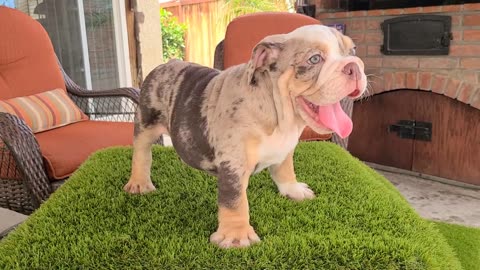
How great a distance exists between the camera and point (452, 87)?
2814 millimetres

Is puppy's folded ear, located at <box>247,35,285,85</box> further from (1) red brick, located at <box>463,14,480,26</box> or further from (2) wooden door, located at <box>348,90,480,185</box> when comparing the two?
(2) wooden door, located at <box>348,90,480,185</box>

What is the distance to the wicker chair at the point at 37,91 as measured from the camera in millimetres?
1637

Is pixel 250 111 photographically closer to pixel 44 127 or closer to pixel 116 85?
pixel 44 127

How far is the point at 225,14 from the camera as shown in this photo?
229 inches

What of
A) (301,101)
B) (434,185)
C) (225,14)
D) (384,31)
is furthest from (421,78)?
(225,14)

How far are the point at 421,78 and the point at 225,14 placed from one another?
11.3 ft

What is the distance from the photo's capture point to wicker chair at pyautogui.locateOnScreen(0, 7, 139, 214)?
164 cm

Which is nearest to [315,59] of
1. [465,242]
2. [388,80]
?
[465,242]

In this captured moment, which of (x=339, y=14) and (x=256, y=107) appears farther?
(x=339, y=14)

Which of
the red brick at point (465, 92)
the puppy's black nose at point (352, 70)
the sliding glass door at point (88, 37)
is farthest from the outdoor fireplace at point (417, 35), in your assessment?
the sliding glass door at point (88, 37)

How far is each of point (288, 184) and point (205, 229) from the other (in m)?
0.31

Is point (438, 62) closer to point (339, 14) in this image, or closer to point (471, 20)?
point (471, 20)

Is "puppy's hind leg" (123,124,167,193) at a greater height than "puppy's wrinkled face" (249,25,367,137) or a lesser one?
lesser

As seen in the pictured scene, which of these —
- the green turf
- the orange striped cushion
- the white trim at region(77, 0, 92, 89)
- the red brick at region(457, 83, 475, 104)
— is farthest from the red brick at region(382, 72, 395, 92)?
the white trim at region(77, 0, 92, 89)
